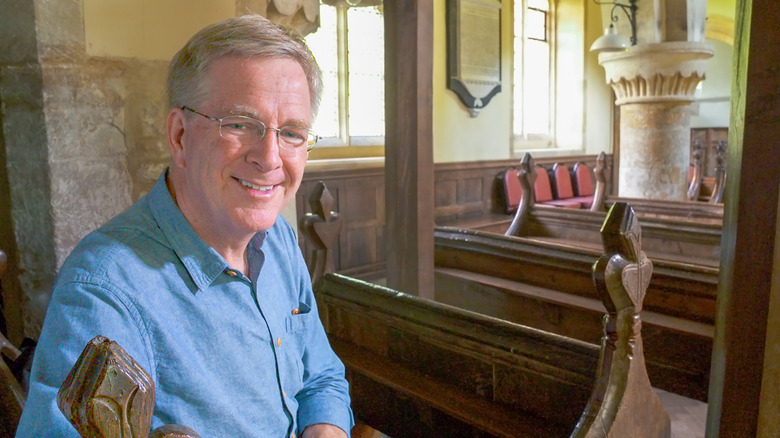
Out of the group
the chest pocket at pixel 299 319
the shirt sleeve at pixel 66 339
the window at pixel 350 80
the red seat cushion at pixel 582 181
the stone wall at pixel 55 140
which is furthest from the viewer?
the red seat cushion at pixel 582 181

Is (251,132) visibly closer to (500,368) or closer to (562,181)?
(500,368)

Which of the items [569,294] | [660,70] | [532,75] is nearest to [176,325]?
[569,294]

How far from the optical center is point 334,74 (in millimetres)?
5719

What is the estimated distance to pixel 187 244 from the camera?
37.4 inches

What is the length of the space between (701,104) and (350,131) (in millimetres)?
9377

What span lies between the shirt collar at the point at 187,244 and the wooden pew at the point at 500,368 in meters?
0.87

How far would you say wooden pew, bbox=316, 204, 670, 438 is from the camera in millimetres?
1381

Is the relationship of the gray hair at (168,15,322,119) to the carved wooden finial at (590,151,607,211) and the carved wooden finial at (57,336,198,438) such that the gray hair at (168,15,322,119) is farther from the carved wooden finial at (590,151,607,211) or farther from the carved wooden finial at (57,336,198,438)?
the carved wooden finial at (590,151,607,211)

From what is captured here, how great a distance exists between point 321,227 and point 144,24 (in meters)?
0.89

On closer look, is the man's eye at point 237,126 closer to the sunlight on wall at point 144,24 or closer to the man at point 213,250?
the man at point 213,250

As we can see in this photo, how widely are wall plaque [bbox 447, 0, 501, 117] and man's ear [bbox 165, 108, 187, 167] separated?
5.83 meters

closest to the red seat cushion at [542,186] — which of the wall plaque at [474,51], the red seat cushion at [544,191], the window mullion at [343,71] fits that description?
the red seat cushion at [544,191]

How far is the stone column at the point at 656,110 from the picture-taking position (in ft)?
21.5

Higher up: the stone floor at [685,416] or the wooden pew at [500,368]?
the wooden pew at [500,368]
